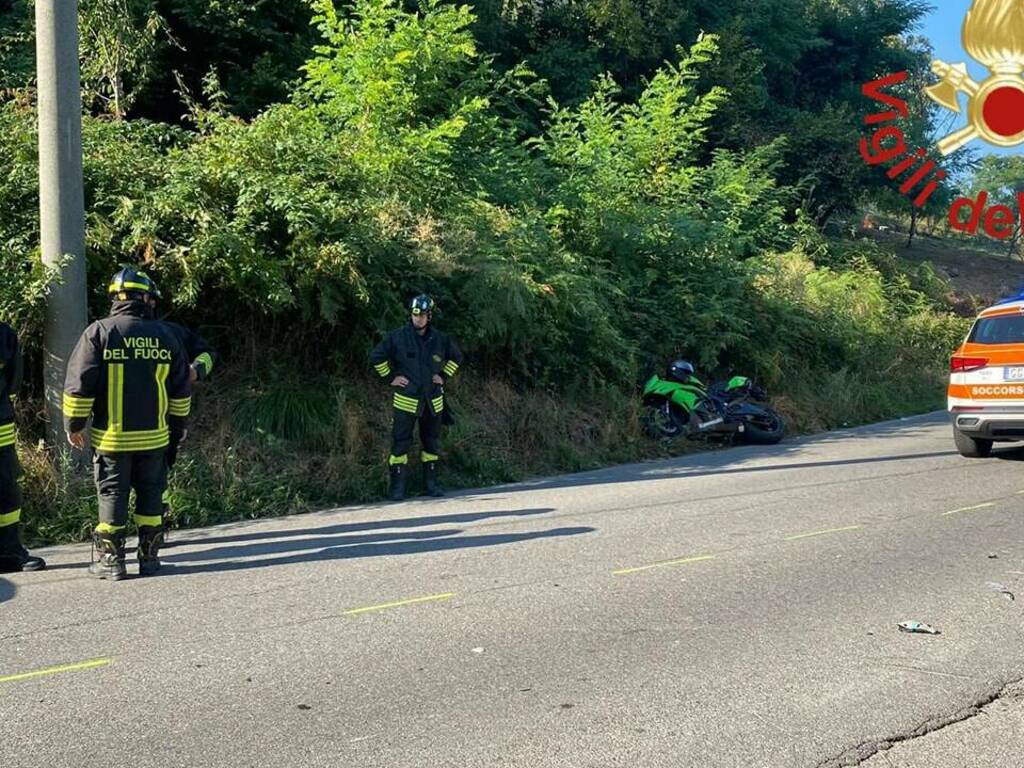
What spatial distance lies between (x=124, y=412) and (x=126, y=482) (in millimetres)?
455

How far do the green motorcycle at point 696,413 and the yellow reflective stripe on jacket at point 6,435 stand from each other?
800 centimetres

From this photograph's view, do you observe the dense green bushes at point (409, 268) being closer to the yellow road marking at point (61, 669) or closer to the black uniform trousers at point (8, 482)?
the black uniform trousers at point (8, 482)

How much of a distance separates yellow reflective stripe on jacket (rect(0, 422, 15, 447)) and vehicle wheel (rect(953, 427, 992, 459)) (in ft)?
32.1

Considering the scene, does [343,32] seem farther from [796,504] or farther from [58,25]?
[796,504]

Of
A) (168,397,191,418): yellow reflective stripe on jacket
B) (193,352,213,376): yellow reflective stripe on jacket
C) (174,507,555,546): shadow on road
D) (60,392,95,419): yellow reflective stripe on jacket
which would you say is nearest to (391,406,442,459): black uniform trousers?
(174,507,555,546): shadow on road

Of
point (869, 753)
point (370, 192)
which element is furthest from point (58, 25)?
point (869, 753)

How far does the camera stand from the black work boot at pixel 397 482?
9477mm

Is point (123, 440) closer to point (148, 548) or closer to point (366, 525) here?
point (148, 548)

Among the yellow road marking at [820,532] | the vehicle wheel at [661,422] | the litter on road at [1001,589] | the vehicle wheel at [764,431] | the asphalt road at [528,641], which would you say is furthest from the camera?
the vehicle wheel at [764,431]

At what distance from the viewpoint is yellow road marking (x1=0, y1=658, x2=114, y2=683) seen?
4.67 meters

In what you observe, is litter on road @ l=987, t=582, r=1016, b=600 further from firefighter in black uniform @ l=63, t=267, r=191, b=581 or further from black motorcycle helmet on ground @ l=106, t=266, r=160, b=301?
black motorcycle helmet on ground @ l=106, t=266, r=160, b=301

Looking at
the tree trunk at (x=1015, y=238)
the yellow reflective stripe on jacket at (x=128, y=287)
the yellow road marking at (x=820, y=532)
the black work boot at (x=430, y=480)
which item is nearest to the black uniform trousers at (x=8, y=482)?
the yellow reflective stripe on jacket at (x=128, y=287)

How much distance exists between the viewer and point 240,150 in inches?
400

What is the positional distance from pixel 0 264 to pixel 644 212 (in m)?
9.99
